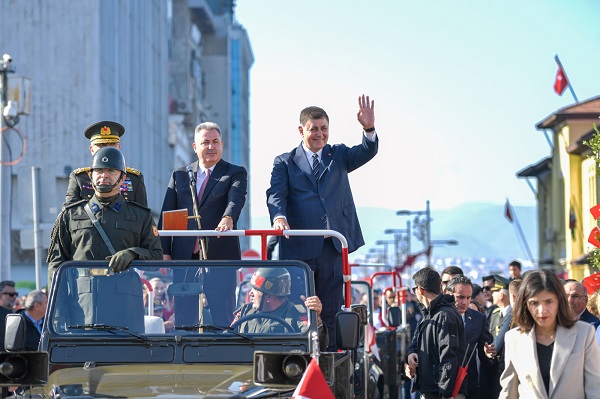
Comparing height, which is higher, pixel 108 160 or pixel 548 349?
pixel 108 160

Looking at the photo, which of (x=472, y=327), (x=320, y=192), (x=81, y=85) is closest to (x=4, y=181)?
(x=472, y=327)

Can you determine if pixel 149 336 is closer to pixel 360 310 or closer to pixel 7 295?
pixel 360 310

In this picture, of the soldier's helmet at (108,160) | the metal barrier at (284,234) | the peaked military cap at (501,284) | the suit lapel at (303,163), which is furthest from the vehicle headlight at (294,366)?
the peaked military cap at (501,284)

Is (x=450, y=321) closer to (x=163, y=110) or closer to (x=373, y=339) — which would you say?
(x=373, y=339)

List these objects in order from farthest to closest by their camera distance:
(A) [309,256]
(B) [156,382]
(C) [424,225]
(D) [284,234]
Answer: (C) [424,225] → (A) [309,256] → (D) [284,234] → (B) [156,382]

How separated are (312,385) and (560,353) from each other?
1.37 meters

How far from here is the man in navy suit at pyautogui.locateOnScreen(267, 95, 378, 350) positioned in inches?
398

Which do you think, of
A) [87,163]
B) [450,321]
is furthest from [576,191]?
[450,321]

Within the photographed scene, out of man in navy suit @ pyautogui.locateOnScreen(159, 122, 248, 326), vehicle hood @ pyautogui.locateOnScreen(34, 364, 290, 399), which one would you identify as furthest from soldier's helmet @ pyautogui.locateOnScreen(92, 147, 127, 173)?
vehicle hood @ pyautogui.locateOnScreen(34, 364, 290, 399)

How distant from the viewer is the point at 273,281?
8711 millimetres

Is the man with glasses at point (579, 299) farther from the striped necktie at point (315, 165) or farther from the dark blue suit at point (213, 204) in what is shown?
the dark blue suit at point (213, 204)

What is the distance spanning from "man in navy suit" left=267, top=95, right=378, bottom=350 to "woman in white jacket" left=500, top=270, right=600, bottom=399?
285 cm

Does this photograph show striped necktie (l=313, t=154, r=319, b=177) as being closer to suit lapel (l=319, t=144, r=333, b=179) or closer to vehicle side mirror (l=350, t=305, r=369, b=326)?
suit lapel (l=319, t=144, r=333, b=179)

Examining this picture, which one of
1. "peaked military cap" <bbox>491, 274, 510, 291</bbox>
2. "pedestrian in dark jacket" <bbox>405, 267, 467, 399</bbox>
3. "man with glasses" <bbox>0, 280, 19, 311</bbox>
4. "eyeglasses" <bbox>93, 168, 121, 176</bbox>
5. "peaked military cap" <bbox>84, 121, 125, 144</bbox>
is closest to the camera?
"eyeglasses" <bbox>93, 168, 121, 176</bbox>
